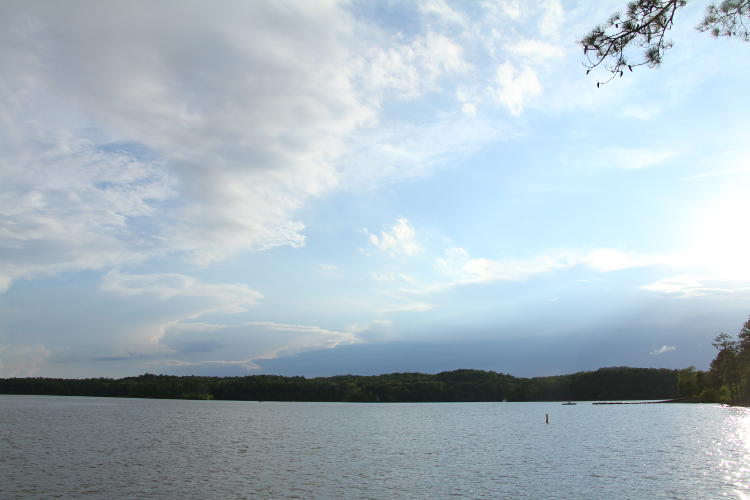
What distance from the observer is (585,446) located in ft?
235

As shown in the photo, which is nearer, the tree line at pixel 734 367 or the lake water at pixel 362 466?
the lake water at pixel 362 466

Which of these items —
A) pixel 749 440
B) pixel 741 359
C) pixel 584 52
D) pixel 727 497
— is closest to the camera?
pixel 584 52

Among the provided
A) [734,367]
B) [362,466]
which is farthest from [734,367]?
[362,466]

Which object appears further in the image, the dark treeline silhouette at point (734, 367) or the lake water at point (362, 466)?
the dark treeline silhouette at point (734, 367)

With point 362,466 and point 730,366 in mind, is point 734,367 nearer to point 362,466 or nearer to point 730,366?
point 730,366

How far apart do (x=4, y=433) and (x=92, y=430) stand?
43.2ft

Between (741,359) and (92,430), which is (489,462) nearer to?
(92,430)

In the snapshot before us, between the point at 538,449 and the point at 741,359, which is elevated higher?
the point at 741,359

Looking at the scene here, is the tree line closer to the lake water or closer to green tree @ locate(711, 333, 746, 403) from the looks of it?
green tree @ locate(711, 333, 746, 403)

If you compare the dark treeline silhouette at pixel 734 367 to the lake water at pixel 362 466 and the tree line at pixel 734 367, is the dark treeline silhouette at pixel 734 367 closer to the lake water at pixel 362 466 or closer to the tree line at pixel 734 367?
the tree line at pixel 734 367

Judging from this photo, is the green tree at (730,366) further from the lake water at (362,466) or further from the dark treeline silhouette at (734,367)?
the lake water at (362,466)

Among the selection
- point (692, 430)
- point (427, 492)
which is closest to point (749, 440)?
point (692, 430)

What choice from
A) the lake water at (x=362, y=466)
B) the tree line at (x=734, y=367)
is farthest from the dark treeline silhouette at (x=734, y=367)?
the lake water at (x=362, y=466)

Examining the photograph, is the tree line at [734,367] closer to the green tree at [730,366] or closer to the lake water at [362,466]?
the green tree at [730,366]
